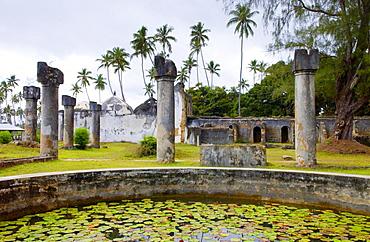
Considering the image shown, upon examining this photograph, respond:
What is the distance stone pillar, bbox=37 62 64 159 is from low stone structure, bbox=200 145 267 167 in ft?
15.9

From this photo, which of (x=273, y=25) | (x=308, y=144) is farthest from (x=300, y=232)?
(x=273, y=25)

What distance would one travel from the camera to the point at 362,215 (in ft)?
17.1

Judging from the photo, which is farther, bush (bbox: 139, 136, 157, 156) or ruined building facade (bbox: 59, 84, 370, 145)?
ruined building facade (bbox: 59, 84, 370, 145)

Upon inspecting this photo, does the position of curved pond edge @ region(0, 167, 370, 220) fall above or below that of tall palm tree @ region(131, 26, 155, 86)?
below

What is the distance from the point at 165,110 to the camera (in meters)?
9.42

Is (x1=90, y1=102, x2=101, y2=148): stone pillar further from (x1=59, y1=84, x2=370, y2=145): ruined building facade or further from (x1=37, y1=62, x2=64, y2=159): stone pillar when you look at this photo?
(x1=37, y1=62, x2=64, y2=159): stone pillar

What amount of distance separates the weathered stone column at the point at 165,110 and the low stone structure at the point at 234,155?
3.67 ft

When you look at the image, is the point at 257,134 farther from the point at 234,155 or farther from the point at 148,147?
the point at 234,155

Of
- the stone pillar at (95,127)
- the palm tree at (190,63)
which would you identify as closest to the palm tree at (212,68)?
the palm tree at (190,63)

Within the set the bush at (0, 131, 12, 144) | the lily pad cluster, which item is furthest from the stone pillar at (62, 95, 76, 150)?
the lily pad cluster

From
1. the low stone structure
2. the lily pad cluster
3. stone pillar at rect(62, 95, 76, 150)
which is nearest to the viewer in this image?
the lily pad cluster

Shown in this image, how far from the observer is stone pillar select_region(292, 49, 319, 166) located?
27.5ft

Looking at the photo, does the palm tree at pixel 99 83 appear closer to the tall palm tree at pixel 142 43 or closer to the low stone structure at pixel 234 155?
the tall palm tree at pixel 142 43

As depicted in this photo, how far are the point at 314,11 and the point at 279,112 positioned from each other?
2313 centimetres
